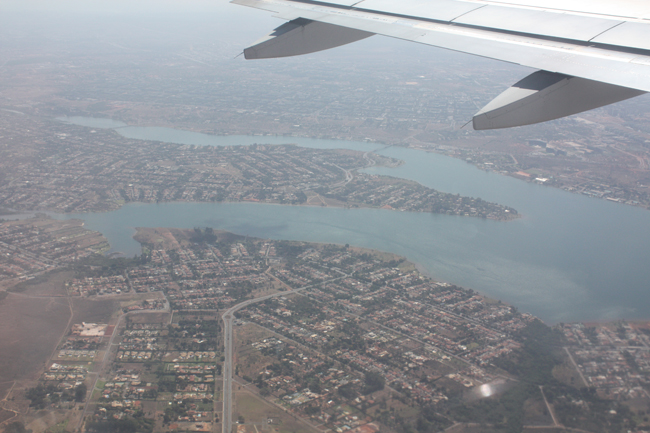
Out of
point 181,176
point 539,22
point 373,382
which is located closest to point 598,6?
point 539,22

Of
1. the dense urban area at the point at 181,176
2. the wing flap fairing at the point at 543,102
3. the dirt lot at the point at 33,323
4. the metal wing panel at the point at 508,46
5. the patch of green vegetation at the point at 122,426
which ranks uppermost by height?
the metal wing panel at the point at 508,46

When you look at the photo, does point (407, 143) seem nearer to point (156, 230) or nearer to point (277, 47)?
point (156, 230)

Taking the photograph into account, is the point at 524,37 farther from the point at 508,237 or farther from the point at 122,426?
the point at 508,237

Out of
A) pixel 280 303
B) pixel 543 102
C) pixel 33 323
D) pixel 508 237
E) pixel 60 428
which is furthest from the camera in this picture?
pixel 508 237

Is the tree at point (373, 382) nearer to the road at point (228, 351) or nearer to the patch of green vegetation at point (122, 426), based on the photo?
the road at point (228, 351)

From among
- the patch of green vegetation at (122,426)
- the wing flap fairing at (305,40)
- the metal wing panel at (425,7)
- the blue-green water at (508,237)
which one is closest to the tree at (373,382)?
the patch of green vegetation at (122,426)

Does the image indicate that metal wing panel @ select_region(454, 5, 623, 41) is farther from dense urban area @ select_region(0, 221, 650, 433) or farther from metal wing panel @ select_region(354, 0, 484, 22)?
dense urban area @ select_region(0, 221, 650, 433)

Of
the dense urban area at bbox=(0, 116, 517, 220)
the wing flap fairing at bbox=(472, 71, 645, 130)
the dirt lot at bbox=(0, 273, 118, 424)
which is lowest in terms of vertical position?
the dirt lot at bbox=(0, 273, 118, 424)

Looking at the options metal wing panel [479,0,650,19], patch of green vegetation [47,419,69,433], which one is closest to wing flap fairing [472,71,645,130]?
metal wing panel [479,0,650,19]
